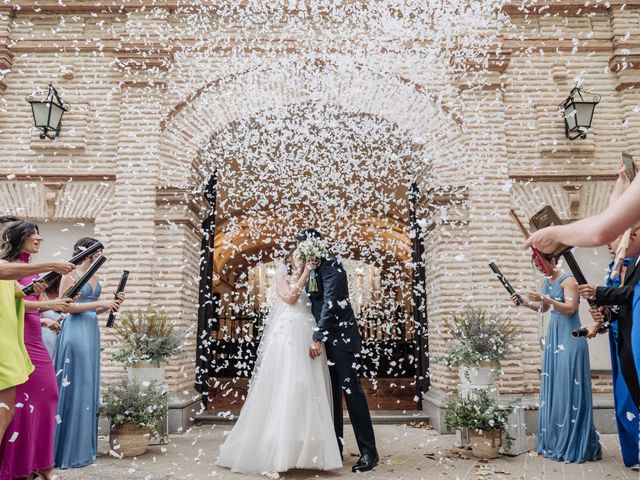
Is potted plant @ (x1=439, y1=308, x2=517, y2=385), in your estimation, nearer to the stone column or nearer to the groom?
the groom

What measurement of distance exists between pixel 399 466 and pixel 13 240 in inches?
144

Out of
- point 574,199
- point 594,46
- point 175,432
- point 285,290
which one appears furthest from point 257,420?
point 594,46

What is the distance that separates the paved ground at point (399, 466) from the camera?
4.09 meters

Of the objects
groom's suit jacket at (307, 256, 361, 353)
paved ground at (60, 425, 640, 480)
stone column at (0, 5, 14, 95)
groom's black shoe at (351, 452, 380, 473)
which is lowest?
paved ground at (60, 425, 640, 480)

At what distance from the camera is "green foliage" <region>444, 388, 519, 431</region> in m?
4.61

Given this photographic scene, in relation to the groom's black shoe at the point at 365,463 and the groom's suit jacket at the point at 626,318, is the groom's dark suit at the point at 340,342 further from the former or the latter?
the groom's suit jacket at the point at 626,318

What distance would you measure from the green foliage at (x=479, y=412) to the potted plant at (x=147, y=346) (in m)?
3.10

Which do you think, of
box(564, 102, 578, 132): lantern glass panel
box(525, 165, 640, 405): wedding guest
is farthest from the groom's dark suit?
box(564, 102, 578, 132): lantern glass panel

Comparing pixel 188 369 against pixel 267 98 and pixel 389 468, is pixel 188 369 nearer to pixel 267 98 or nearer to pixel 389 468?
pixel 389 468

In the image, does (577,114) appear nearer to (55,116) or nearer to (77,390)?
(77,390)

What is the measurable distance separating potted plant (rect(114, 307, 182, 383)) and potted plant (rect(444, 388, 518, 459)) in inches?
125

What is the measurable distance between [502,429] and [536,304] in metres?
1.25

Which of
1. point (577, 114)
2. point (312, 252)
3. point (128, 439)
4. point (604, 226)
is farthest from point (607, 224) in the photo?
point (577, 114)

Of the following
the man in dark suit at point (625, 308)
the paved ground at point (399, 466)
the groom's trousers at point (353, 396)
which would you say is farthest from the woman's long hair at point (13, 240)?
the man in dark suit at point (625, 308)
